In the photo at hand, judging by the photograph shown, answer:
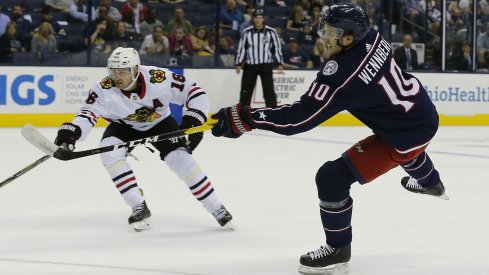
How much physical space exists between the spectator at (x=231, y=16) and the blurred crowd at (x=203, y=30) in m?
0.01

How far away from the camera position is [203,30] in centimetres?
1131

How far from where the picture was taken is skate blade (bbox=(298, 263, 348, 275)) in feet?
11.8

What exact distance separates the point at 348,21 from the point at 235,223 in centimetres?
158

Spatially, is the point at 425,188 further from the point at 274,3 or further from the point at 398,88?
the point at 274,3

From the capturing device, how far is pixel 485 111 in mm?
12062

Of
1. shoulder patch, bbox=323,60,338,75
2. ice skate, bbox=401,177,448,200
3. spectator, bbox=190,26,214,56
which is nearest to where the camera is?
shoulder patch, bbox=323,60,338,75

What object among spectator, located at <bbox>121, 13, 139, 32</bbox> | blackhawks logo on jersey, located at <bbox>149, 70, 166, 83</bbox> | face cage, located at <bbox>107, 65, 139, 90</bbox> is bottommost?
spectator, located at <bbox>121, 13, 139, 32</bbox>

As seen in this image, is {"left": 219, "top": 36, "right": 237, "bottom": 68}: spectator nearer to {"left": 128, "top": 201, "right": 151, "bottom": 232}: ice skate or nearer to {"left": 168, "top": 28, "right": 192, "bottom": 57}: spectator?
{"left": 168, "top": 28, "right": 192, "bottom": 57}: spectator

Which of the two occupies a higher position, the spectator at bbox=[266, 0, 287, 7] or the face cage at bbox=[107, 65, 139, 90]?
the face cage at bbox=[107, 65, 139, 90]

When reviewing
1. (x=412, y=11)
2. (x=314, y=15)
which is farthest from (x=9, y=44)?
(x=412, y=11)

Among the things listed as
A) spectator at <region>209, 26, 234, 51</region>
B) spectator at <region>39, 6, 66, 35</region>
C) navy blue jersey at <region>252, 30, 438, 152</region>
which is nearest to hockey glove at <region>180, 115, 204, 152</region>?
navy blue jersey at <region>252, 30, 438, 152</region>

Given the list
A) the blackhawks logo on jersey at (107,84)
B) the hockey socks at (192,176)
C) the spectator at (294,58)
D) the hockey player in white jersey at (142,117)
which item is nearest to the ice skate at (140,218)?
the hockey player in white jersey at (142,117)

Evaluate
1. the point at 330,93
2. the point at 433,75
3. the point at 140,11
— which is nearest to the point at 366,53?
the point at 330,93

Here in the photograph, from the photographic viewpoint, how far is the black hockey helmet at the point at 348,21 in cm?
347
